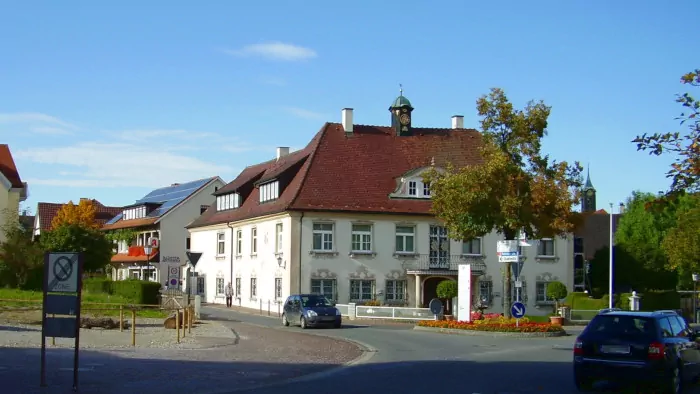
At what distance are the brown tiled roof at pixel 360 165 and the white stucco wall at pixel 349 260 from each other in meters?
0.79

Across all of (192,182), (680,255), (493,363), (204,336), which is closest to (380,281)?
(680,255)

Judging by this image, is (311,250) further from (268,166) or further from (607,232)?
(607,232)

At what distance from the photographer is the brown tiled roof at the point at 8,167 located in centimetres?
7156

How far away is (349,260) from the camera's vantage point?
50844 mm

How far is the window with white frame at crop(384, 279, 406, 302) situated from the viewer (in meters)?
51.2

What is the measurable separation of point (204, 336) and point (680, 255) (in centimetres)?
2905

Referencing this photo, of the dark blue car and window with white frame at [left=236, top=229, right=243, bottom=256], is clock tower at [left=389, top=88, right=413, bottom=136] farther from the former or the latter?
the dark blue car

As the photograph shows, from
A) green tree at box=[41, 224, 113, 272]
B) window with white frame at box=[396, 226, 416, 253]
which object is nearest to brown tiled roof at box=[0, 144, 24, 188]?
green tree at box=[41, 224, 113, 272]

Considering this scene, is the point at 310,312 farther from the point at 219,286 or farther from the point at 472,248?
the point at 219,286

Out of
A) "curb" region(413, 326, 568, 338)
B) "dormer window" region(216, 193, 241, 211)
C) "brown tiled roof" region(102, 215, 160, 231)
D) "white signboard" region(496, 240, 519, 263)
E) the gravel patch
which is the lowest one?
"curb" region(413, 326, 568, 338)

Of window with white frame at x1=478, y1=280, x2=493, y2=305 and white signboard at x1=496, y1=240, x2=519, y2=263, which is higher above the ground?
white signboard at x1=496, y1=240, x2=519, y2=263

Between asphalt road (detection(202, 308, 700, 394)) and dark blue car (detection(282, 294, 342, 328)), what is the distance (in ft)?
18.1

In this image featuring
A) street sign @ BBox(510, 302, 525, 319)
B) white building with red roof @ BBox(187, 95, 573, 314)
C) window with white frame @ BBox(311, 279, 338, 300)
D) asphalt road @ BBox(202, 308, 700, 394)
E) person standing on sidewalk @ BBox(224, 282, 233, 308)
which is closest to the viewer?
asphalt road @ BBox(202, 308, 700, 394)

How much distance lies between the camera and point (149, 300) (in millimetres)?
46500
